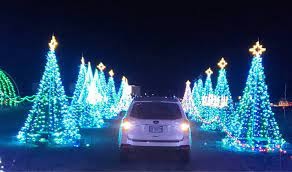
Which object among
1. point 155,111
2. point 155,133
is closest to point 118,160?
point 155,133

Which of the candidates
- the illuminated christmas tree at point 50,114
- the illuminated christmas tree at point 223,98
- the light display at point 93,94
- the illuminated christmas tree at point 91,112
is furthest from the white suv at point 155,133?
the light display at point 93,94

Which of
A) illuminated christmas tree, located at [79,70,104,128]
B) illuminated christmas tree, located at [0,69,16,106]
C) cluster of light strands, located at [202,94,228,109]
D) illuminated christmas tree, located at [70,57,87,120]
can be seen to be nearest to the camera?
cluster of light strands, located at [202,94,228,109]

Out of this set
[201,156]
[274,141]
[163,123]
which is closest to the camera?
[163,123]

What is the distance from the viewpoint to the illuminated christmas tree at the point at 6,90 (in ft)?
181

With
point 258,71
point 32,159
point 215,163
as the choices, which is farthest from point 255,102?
point 32,159

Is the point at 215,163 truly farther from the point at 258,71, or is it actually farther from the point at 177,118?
the point at 258,71

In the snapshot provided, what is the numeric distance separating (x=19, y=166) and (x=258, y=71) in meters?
9.57

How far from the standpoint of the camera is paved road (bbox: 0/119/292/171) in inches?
519

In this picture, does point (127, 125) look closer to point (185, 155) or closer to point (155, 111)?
point (155, 111)

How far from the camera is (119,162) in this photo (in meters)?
14.2

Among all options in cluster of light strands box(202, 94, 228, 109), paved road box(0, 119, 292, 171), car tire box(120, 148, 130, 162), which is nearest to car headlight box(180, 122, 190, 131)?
paved road box(0, 119, 292, 171)

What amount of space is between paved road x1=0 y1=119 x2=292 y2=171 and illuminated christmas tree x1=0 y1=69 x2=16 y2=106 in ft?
130

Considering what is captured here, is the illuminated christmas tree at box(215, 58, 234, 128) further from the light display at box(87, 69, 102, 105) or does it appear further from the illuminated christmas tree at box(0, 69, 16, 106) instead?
the illuminated christmas tree at box(0, 69, 16, 106)

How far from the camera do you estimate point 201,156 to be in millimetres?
15836
